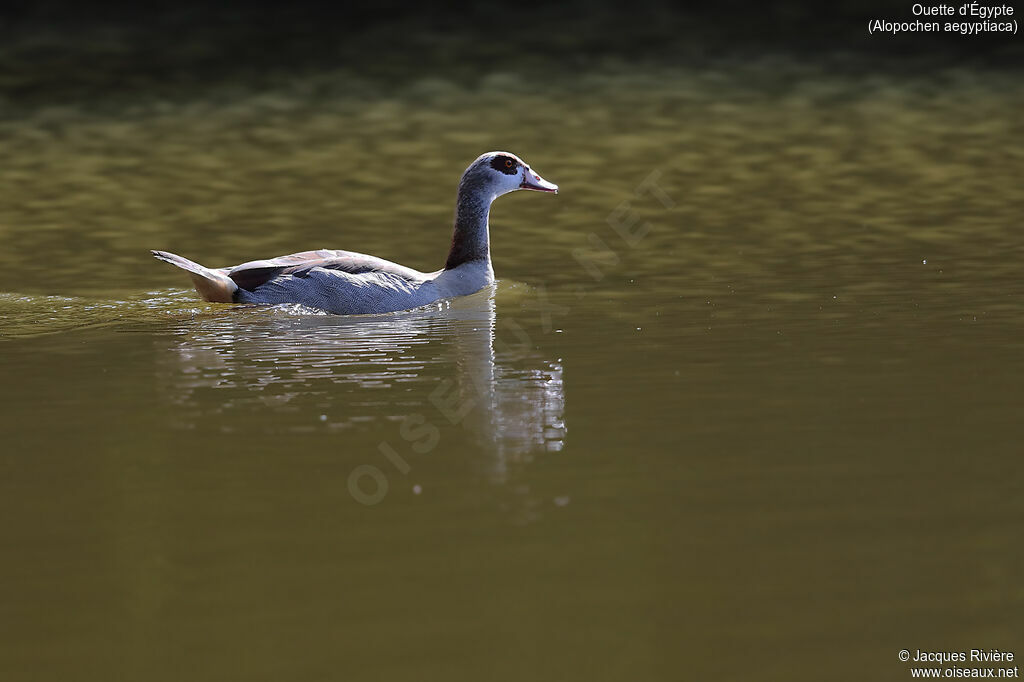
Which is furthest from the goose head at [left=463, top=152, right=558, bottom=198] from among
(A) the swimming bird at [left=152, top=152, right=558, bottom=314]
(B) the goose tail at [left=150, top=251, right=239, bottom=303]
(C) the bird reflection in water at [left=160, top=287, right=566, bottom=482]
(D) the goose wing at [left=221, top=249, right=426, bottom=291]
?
(B) the goose tail at [left=150, top=251, right=239, bottom=303]

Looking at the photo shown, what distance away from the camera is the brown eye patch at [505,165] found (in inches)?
569

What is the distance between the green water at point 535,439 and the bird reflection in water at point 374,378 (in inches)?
1.7

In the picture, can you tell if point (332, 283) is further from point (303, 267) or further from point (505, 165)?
point (505, 165)

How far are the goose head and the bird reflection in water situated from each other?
1871 mm

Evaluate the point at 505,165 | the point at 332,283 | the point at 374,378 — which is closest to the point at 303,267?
the point at 332,283

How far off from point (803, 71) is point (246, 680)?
2496 cm

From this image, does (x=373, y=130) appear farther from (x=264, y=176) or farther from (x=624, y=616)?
Result: (x=624, y=616)

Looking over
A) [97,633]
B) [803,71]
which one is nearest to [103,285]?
[97,633]

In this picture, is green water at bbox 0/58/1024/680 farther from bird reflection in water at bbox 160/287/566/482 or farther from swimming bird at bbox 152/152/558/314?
swimming bird at bbox 152/152/558/314

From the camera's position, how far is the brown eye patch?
14.5 m

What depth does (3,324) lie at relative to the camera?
12141 millimetres

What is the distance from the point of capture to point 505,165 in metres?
14.5

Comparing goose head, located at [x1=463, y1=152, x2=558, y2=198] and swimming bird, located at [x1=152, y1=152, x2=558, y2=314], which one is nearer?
swimming bird, located at [x1=152, y1=152, x2=558, y2=314]

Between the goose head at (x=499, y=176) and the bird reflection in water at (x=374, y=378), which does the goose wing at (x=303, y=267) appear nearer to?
the bird reflection in water at (x=374, y=378)
